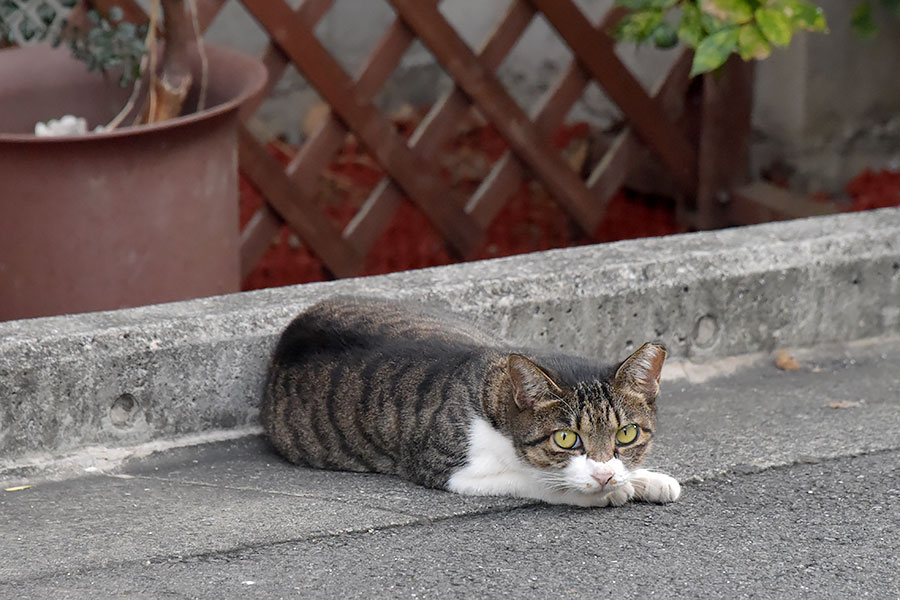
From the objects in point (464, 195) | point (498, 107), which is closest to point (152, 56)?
point (498, 107)

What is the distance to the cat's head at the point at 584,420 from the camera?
2482 mm

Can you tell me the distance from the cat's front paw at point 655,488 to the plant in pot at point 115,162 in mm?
1373

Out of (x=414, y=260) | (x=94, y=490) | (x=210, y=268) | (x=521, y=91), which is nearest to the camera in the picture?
(x=94, y=490)

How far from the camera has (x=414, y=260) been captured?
4773 mm

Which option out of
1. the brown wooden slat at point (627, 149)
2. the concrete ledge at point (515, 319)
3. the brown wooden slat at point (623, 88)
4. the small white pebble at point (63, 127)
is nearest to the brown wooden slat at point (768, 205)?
the brown wooden slat at point (623, 88)

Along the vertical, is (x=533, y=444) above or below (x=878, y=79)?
above

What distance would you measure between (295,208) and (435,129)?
0.54m

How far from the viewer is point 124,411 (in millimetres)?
2893

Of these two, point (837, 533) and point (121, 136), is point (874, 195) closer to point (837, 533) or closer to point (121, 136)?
point (837, 533)

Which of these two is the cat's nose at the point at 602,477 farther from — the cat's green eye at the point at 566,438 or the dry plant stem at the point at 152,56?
the dry plant stem at the point at 152,56

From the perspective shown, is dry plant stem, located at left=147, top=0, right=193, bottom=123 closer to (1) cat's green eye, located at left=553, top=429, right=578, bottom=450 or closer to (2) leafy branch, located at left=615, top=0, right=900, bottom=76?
(2) leafy branch, located at left=615, top=0, right=900, bottom=76

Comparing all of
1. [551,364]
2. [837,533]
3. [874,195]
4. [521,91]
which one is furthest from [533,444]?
[521,91]

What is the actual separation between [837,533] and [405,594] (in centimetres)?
89

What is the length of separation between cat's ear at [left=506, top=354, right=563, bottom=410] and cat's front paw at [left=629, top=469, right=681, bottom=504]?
0.90 feet
